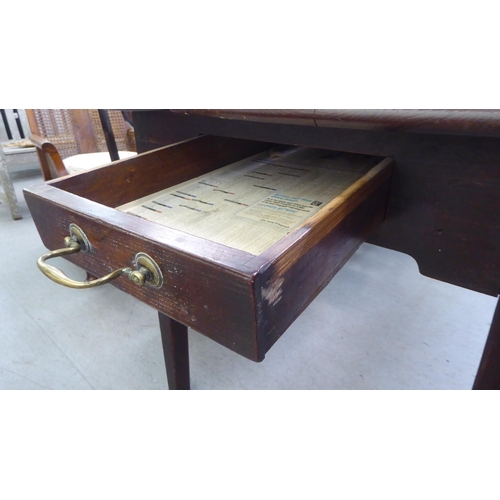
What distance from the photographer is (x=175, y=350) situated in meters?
0.84

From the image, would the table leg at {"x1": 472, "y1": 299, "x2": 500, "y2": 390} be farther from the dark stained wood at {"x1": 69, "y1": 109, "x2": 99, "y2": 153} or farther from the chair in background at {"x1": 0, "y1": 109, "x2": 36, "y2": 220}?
the dark stained wood at {"x1": 69, "y1": 109, "x2": 99, "y2": 153}

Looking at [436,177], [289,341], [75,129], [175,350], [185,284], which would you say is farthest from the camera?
[75,129]

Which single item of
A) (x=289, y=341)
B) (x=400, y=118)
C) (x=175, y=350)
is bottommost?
(x=289, y=341)

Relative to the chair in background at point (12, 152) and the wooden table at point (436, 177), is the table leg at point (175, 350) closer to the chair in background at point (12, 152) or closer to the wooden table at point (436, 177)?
the wooden table at point (436, 177)

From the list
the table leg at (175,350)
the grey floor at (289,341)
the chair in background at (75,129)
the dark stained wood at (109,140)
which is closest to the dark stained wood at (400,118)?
the table leg at (175,350)

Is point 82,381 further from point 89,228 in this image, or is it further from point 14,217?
point 14,217

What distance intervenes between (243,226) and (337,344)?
2.27ft

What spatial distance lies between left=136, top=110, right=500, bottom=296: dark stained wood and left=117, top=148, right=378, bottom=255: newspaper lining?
0.09 meters

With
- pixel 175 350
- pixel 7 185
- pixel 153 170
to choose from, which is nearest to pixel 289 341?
pixel 175 350

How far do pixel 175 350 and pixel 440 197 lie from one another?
62cm

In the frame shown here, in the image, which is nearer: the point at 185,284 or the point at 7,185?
the point at 185,284

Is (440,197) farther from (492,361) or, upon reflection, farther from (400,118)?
(492,361)

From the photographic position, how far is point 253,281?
0.34 metres

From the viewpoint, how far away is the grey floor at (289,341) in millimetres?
999
